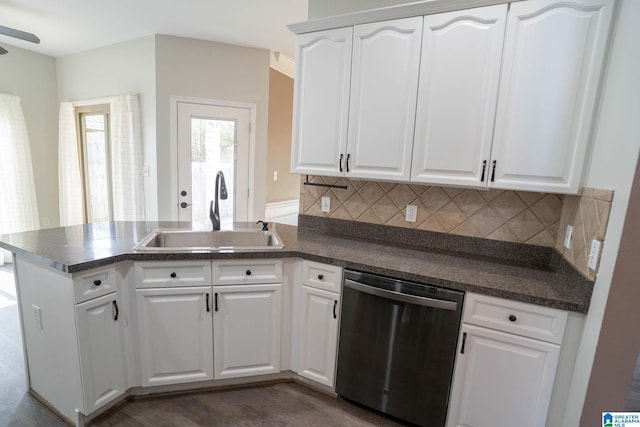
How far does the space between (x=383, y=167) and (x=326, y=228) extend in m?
0.72

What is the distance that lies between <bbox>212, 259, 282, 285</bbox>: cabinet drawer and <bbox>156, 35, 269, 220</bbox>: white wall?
7.01 ft

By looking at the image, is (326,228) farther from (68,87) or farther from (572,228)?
(68,87)

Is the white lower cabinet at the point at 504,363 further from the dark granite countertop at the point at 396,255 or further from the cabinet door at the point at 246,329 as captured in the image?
the cabinet door at the point at 246,329

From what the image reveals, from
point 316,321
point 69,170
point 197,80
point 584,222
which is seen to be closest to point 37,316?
point 316,321

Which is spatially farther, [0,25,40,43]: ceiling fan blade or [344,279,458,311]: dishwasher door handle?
[0,25,40,43]: ceiling fan blade

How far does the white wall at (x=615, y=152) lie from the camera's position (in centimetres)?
119

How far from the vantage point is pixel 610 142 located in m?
1.33

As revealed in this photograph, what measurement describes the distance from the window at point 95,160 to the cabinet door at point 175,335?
3.01m

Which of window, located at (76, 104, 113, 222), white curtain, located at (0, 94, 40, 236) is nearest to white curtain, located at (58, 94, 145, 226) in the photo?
window, located at (76, 104, 113, 222)

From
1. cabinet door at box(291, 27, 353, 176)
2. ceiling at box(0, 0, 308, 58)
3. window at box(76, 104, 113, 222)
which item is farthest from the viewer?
window at box(76, 104, 113, 222)

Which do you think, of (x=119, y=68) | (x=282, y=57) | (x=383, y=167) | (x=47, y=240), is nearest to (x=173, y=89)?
(x=119, y=68)

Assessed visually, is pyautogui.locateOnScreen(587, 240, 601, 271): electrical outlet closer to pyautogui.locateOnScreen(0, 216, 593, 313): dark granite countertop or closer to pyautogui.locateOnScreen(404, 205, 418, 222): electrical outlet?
pyautogui.locateOnScreen(0, 216, 593, 313): dark granite countertop

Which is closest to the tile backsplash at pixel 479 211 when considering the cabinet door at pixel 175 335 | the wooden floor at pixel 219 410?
the cabinet door at pixel 175 335

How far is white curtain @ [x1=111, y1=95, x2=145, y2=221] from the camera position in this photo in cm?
353
